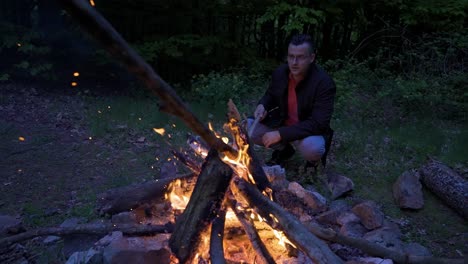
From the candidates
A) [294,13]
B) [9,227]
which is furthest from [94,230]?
[294,13]

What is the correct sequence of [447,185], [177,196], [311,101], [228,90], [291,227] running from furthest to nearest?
[228,90], [311,101], [447,185], [177,196], [291,227]

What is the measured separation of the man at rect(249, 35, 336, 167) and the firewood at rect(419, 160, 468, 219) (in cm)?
118

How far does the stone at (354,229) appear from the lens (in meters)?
3.30

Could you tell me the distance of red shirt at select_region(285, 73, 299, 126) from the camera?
4.61 metres

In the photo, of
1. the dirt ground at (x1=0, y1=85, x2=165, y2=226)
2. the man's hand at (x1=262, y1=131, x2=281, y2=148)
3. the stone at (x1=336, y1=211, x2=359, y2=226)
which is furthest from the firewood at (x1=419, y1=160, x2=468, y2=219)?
the dirt ground at (x1=0, y1=85, x2=165, y2=226)

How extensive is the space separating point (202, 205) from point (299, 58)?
2.27 m

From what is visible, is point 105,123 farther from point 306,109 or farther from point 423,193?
point 423,193

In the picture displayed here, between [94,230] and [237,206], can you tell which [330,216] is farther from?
[94,230]

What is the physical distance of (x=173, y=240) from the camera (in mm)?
2637

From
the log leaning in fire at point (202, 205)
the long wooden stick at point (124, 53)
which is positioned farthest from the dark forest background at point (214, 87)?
the long wooden stick at point (124, 53)

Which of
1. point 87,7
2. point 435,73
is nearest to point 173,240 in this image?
point 87,7

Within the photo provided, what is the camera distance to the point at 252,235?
275cm

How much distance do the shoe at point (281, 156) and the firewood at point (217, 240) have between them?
2.32 metres

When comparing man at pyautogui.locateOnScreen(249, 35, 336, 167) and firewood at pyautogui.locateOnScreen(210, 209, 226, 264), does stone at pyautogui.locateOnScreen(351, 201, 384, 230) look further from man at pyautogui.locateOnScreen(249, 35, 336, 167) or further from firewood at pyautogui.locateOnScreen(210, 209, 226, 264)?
firewood at pyautogui.locateOnScreen(210, 209, 226, 264)
